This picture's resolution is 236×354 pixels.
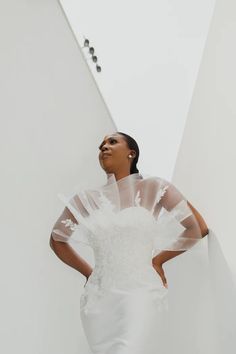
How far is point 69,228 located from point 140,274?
51 cm

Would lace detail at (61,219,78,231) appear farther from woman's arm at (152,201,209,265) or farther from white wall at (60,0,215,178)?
white wall at (60,0,215,178)

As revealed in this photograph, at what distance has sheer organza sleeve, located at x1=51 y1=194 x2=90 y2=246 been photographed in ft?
7.93

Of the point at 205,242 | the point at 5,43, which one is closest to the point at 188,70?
the point at 5,43

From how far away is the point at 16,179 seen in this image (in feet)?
11.4

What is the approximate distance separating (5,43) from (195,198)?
1873 mm

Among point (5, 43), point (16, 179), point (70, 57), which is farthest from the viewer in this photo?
point (70, 57)

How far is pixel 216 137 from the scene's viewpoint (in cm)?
243

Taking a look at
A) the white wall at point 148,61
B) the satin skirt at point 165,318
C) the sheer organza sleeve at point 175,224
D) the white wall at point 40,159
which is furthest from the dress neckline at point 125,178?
the white wall at point 148,61

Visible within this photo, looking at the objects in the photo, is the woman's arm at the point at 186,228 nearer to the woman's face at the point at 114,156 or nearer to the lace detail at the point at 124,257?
the lace detail at the point at 124,257

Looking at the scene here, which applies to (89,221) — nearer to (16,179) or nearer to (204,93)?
(204,93)

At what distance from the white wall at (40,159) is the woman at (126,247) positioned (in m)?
0.88

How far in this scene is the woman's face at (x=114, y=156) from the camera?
2.55m

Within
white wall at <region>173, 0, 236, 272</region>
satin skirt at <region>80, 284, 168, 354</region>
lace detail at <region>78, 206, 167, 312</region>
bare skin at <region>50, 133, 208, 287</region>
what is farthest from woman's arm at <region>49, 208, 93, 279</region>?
white wall at <region>173, 0, 236, 272</region>

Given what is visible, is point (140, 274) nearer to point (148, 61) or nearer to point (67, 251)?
point (67, 251)
